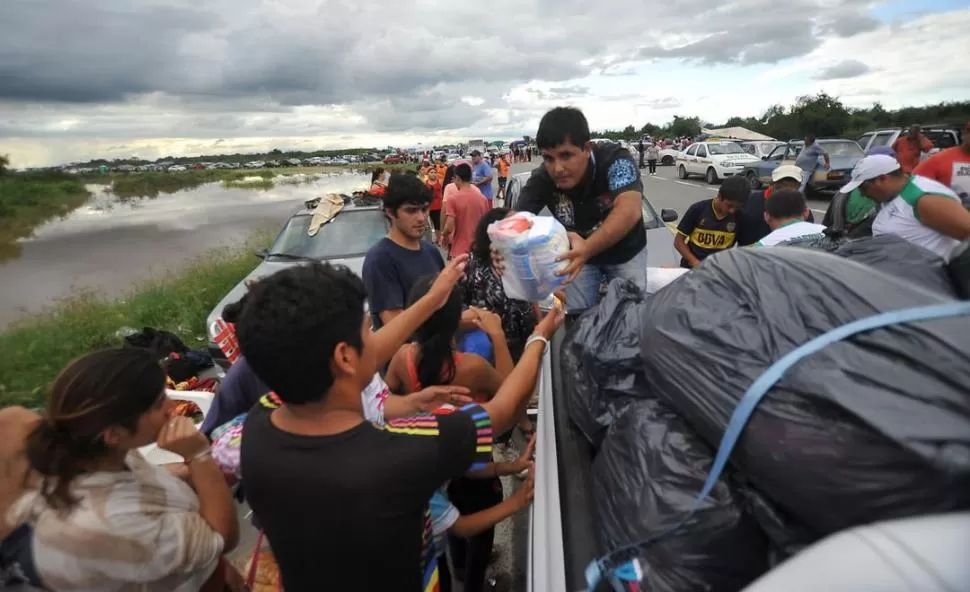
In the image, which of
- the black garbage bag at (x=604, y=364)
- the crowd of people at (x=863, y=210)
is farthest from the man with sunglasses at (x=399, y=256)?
the crowd of people at (x=863, y=210)

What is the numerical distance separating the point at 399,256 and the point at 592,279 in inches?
49.9

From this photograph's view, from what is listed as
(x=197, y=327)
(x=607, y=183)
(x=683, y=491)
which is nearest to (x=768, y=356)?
(x=683, y=491)

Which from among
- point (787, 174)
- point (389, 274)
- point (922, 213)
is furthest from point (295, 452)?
point (787, 174)

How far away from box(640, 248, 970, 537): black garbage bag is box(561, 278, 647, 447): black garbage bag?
0.92 ft

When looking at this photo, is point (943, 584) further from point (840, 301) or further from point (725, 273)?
point (725, 273)

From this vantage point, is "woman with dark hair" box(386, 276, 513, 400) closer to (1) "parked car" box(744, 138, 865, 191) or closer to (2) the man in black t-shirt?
(2) the man in black t-shirt

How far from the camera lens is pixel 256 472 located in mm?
1278

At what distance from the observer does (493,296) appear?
3.28 metres

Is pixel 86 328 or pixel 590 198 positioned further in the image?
pixel 86 328

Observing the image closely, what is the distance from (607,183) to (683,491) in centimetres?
195

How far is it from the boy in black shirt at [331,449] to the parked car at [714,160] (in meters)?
21.5

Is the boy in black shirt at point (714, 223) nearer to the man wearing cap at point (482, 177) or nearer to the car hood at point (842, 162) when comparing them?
the man wearing cap at point (482, 177)

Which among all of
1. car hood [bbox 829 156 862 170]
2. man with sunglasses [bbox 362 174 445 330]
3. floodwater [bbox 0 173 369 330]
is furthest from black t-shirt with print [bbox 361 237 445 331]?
car hood [bbox 829 156 862 170]

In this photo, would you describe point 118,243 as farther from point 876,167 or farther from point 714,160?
point 876,167
